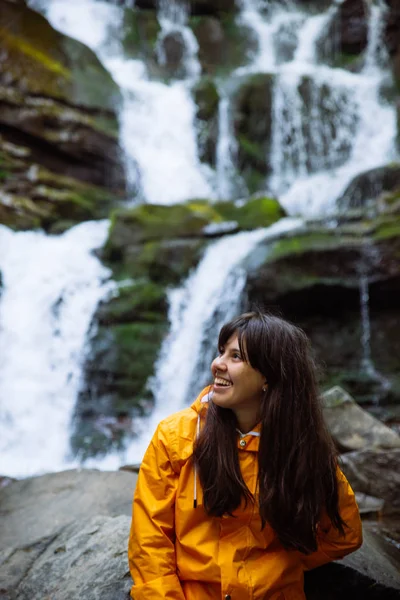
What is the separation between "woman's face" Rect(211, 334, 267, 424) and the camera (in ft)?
6.43

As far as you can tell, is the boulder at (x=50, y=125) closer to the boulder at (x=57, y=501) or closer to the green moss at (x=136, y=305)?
the green moss at (x=136, y=305)

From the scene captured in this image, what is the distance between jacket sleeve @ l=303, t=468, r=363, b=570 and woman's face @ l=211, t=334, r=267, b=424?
495mm

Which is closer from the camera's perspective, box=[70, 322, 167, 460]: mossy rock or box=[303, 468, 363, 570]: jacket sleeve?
box=[303, 468, 363, 570]: jacket sleeve

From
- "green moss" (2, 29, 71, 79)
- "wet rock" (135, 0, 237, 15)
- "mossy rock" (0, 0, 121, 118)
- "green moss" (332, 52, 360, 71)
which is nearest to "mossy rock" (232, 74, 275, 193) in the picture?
"mossy rock" (0, 0, 121, 118)

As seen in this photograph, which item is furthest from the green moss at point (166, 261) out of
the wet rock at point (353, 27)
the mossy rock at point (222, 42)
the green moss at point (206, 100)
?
the wet rock at point (353, 27)

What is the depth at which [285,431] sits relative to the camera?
1952 mm

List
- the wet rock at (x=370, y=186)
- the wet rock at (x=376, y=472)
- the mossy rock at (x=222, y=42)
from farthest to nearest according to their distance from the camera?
the mossy rock at (x=222, y=42), the wet rock at (x=370, y=186), the wet rock at (x=376, y=472)

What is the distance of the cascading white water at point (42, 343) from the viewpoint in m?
6.34

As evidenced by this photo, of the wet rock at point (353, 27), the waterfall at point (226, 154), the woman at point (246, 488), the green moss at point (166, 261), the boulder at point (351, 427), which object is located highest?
the wet rock at point (353, 27)

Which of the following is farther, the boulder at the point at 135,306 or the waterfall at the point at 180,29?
the waterfall at the point at 180,29

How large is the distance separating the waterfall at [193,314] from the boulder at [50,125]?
511 centimetres

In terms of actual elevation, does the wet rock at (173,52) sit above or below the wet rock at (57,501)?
above

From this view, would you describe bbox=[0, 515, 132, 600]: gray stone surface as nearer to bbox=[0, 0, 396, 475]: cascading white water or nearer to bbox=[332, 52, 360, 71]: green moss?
bbox=[0, 0, 396, 475]: cascading white water

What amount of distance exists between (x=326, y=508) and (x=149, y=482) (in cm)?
73
